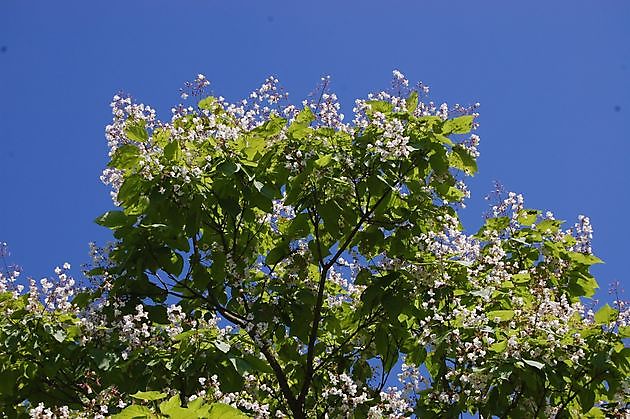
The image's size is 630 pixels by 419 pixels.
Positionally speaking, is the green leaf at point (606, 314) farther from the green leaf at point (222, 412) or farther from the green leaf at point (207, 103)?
the green leaf at point (207, 103)

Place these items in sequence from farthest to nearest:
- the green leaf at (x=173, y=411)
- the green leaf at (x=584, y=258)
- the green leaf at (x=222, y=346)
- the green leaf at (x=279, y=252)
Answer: the green leaf at (x=584, y=258) < the green leaf at (x=279, y=252) < the green leaf at (x=222, y=346) < the green leaf at (x=173, y=411)

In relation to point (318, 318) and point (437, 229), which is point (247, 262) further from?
point (437, 229)

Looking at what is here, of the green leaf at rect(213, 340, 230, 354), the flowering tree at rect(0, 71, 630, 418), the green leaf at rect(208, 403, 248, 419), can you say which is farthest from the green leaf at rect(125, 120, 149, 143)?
the green leaf at rect(208, 403, 248, 419)

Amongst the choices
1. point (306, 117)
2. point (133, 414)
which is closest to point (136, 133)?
point (306, 117)

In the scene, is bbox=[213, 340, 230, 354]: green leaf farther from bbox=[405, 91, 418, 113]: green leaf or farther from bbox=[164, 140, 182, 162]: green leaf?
bbox=[405, 91, 418, 113]: green leaf

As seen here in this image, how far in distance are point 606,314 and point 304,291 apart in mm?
2032

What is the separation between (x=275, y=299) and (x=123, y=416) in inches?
92.6

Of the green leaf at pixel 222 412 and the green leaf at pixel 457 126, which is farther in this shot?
the green leaf at pixel 457 126

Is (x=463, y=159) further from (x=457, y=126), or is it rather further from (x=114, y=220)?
(x=114, y=220)

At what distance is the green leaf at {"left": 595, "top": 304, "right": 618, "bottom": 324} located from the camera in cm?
512

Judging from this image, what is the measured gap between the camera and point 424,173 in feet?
17.8

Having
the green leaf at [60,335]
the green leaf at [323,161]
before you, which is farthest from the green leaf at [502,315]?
the green leaf at [60,335]

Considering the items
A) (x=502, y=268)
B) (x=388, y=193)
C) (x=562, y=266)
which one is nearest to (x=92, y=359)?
(x=388, y=193)

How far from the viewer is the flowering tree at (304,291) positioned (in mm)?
5047
